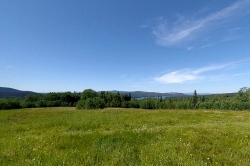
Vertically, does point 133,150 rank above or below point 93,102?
above

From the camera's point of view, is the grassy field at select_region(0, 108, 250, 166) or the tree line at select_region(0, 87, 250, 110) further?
the tree line at select_region(0, 87, 250, 110)

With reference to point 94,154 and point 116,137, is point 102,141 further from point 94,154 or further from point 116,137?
point 94,154

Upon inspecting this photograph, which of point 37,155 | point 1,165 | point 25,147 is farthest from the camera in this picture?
point 25,147

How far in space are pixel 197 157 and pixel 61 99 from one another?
11938 centimetres

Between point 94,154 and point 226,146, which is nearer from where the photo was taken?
point 94,154

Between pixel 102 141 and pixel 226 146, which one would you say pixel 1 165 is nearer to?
pixel 102 141

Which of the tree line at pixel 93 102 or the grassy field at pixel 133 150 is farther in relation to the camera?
the tree line at pixel 93 102

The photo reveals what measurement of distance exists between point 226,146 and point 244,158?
1391 mm

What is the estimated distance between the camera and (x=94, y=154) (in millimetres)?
5633

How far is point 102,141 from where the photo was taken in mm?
7188

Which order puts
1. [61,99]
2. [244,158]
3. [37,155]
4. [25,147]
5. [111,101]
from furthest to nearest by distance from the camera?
[111,101], [61,99], [25,147], [37,155], [244,158]

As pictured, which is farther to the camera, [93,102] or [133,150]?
[93,102]

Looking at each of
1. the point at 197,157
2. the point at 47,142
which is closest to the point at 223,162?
the point at 197,157

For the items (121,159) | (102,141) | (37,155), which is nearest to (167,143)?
(121,159)
